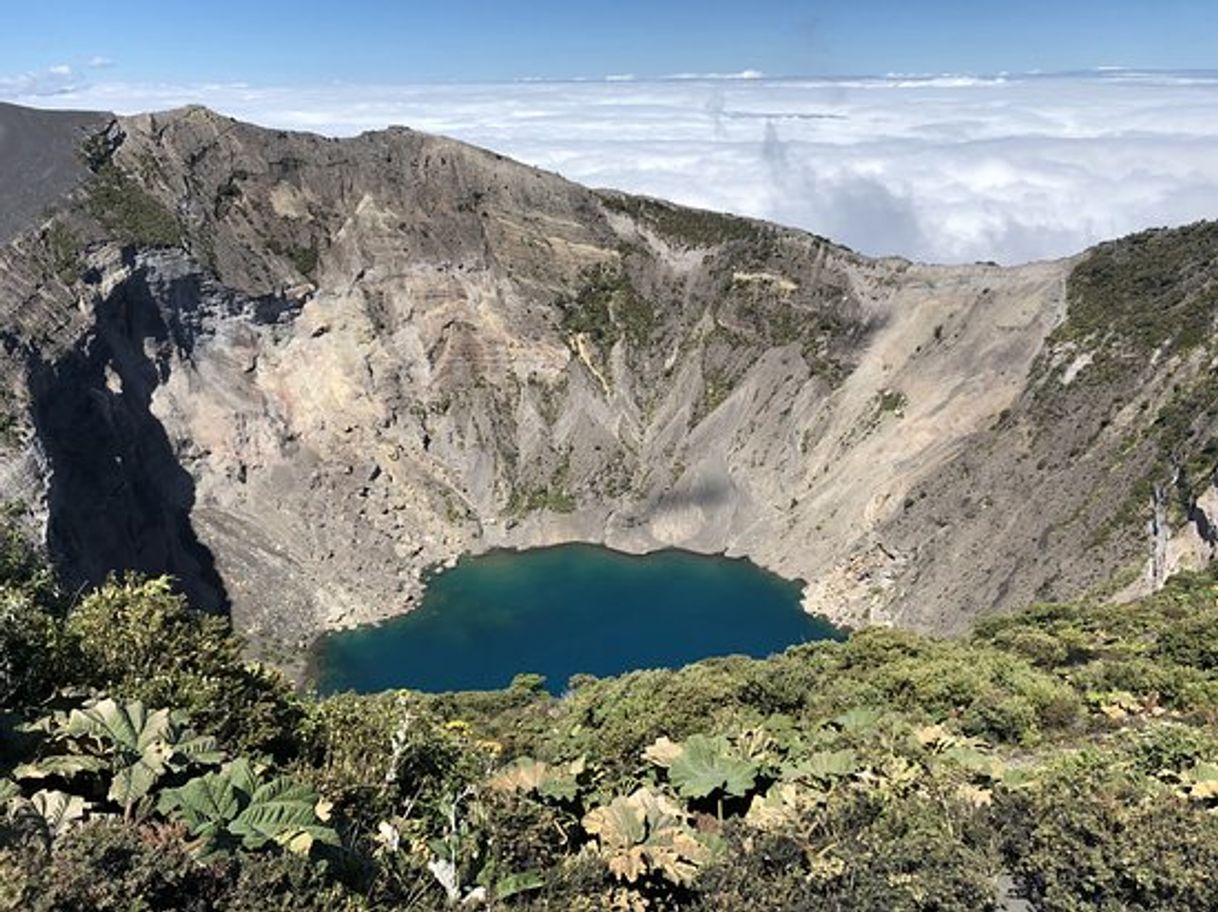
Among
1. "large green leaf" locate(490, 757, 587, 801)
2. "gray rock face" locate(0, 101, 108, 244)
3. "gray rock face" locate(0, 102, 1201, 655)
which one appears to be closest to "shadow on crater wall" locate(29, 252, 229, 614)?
"gray rock face" locate(0, 102, 1201, 655)

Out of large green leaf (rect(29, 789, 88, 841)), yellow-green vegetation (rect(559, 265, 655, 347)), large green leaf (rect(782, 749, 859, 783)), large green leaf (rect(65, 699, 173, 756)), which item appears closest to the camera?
large green leaf (rect(29, 789, 88, 841))

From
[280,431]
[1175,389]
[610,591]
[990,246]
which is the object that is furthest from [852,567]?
[990,246]

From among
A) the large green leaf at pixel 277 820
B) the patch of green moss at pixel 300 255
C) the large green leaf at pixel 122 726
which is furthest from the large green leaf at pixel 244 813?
the patch of green moss at pixel 300 255

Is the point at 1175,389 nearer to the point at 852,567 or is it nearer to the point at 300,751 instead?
the point at 852,567

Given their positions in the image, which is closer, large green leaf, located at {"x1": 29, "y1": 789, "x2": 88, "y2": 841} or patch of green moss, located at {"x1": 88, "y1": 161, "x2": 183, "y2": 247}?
large green leaf, located at {"x1": 29, "y1": 789, "x2": 88, "y2": 841}

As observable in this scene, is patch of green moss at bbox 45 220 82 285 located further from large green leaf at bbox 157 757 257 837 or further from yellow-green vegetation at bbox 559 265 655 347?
large green leaf at bbox 157 757 257 837

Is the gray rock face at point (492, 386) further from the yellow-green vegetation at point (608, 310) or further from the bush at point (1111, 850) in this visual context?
the bush at point (1111, 850)

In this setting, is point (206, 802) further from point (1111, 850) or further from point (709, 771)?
point (1111, 850)

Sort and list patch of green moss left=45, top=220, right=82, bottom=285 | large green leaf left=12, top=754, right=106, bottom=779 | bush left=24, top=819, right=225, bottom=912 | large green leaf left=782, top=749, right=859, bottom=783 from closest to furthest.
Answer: bush left=24, top=819, right=225, bottom=912, large green leaf left=12, top=754, right=106, bottom=779, large green leaf left=782, top=749, right=859, bottom=783, patch of green moss left=45, top=220, right=82, bottom=285
